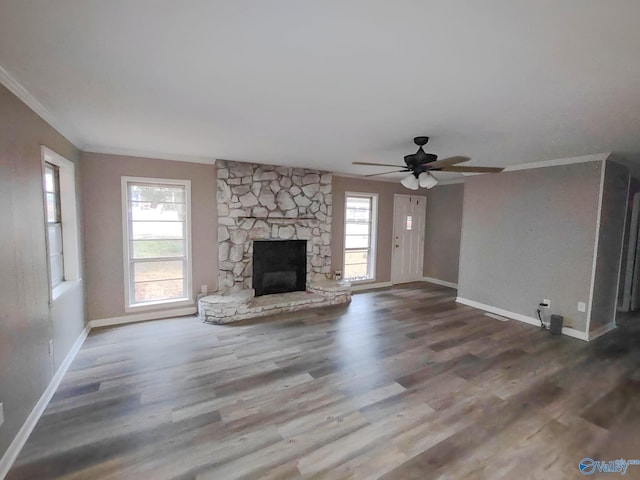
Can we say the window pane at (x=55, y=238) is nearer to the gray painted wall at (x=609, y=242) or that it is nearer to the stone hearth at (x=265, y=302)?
the stone hearth at (x=265, y=302)

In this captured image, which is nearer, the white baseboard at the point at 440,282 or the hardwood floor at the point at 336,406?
the hardwood floor at the point at 336,406

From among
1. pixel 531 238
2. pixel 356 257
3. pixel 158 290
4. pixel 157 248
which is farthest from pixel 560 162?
pixel 158 290

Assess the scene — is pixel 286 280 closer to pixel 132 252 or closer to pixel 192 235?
pixel 192 235

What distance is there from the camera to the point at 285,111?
2361 mm

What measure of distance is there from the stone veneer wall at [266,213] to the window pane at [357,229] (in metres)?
0.65

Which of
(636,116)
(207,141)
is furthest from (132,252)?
(636,116)

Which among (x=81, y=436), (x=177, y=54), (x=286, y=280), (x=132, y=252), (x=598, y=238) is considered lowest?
(x=81, y=436)

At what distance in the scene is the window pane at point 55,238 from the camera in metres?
3.07

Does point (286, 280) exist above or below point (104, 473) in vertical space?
above

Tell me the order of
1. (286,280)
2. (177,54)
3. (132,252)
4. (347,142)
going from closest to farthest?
(177,54) → (347,142) → (132,252) → (286,280)

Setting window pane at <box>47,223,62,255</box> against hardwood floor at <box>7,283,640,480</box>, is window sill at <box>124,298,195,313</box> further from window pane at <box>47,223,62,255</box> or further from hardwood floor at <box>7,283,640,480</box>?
window pane at <box>47,223,62,255</box>

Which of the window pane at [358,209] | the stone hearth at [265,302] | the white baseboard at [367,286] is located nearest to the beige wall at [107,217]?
the stone hearth at [265,302]

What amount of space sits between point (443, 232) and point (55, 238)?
22.7 ft

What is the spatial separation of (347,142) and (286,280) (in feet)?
9.33
